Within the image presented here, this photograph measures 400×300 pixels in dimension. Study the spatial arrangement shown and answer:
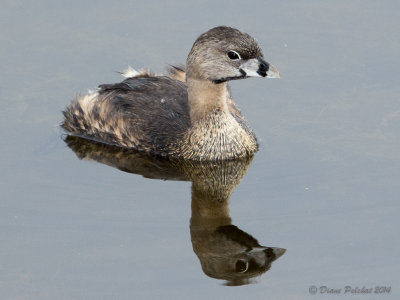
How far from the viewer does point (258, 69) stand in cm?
1166

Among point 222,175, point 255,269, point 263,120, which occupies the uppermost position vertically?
point 263,120

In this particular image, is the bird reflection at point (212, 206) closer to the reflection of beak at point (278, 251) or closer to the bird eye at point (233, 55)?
the reflection of beak at point (278, 251)

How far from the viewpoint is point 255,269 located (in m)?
10.2

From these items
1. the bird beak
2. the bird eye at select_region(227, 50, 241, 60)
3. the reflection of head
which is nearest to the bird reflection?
the reflection of head

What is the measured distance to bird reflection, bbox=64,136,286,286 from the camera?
10.3 meters

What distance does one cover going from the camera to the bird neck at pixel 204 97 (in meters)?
12.1

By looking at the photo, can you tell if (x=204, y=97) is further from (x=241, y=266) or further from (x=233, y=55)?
(x=241, y=266)

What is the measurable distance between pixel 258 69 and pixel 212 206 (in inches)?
61.2

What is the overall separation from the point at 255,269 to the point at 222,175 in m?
1.98

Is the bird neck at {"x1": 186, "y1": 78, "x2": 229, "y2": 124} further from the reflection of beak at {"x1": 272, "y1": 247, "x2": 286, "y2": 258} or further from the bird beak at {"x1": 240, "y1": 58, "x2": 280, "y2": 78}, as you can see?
the reflection of beak at {"x1": 272, "y1": 247, "x2": 286, "y2": 258}

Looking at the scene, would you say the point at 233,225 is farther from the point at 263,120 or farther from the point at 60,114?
the point at 60,114

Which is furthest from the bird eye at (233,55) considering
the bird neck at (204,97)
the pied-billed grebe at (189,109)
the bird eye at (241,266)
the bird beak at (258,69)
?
the bird eye at (241,266)

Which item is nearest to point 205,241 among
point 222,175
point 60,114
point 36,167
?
point 222,175

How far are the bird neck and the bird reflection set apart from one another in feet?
1.91
